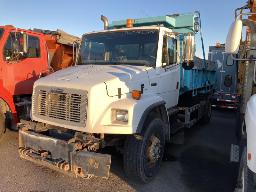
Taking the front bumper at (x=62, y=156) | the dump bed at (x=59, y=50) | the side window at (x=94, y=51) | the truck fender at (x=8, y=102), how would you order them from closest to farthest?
the front bumper at (x=62, y=156), the side window at (x=94, y=51), the truck fender at (x=8, y=102), the dump bed at (x=59, y=50)

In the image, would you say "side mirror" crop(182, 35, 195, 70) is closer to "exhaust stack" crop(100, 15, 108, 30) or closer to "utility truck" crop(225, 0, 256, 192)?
"utility truck" crop(225, 0, 256, 192)

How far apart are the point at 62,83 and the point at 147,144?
1.66 metres

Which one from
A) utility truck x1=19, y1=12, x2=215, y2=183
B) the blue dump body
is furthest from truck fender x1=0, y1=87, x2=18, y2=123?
the blue dump body

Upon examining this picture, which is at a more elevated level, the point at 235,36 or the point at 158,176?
the point at 235,36

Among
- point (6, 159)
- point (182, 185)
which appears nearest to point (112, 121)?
point (182, 185)

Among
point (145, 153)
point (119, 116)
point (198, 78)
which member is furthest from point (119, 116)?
point (198, 78)

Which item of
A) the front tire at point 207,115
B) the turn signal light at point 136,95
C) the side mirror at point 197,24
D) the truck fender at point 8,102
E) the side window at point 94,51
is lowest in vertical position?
the front tire at point 207,115

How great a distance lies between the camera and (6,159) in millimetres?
5465

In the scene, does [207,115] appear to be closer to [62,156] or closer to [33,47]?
[33,47]

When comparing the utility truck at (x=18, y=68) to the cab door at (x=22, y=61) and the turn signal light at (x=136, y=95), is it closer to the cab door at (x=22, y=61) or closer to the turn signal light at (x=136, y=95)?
the cab door at (x=22, y=61)

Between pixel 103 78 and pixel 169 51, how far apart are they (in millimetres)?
1761

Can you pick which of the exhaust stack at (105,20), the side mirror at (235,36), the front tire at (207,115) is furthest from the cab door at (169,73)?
the front tire at (207,115)

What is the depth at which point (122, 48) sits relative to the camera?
17.8 feet

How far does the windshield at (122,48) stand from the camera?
5.25 metres
